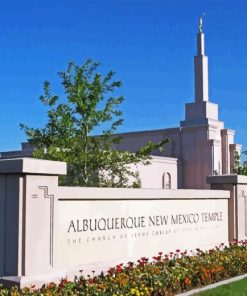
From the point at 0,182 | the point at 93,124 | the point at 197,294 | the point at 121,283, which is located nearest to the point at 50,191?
the point at 0,182

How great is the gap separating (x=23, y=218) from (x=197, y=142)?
37333 millimetres

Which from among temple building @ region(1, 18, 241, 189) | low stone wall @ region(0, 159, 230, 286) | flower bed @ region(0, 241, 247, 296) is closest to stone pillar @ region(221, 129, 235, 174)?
temple building @ region(1, 18, 241, 189)

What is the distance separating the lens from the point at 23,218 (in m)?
7.98

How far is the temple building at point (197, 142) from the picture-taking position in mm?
44219

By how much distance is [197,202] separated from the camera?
1238cm

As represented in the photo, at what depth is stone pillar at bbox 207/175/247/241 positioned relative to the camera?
13.9 m

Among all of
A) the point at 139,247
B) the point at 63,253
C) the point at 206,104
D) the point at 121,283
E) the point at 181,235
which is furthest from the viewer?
the point at 206,104

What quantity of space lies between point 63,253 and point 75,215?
66 centimetres

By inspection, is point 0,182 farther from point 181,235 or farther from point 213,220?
point 213,220

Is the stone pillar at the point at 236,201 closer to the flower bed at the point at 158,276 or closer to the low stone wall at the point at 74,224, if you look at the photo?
the low stone wall at the point at 74,224

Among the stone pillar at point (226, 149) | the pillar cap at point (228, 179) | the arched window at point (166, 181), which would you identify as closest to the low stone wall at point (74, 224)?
the pillar cap at point (228, 179)

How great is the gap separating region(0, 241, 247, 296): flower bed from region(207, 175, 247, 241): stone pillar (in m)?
2.17

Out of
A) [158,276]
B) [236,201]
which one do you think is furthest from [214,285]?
[236,201]

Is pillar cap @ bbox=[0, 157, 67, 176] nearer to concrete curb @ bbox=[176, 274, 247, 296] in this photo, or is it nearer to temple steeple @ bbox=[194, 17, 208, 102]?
concrete curb @ bbox=[176, 274, 247, 296]
